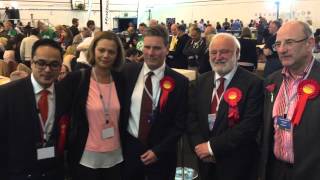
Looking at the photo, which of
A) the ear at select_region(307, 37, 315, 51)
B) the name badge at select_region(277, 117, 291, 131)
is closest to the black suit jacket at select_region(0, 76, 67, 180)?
the name badge at select_region(277, 117, 291, 131)

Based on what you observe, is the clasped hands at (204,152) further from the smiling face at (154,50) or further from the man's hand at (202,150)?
the smiling face at (154,50)

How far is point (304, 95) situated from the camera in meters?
2.29

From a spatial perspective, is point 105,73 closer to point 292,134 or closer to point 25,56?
point 292,134

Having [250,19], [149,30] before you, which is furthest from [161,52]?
[250,19]

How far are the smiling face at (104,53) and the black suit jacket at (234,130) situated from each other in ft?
2.32

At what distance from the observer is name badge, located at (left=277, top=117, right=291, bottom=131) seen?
234cm

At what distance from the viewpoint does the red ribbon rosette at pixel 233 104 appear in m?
2.59

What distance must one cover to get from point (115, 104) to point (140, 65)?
1.28 ft

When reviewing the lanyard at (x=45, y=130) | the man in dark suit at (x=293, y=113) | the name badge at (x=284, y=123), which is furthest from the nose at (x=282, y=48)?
the lanyard at (x=45, y=130)

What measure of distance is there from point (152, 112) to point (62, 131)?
0.64 m

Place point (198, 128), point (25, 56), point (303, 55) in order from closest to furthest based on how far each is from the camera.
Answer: point (303, 55)
point (198, 128)
point (25, 56)

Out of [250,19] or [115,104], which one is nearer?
[115,104]

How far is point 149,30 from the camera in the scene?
104 inches

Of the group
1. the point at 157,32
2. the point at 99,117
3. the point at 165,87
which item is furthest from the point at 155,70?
the point at 99,117
